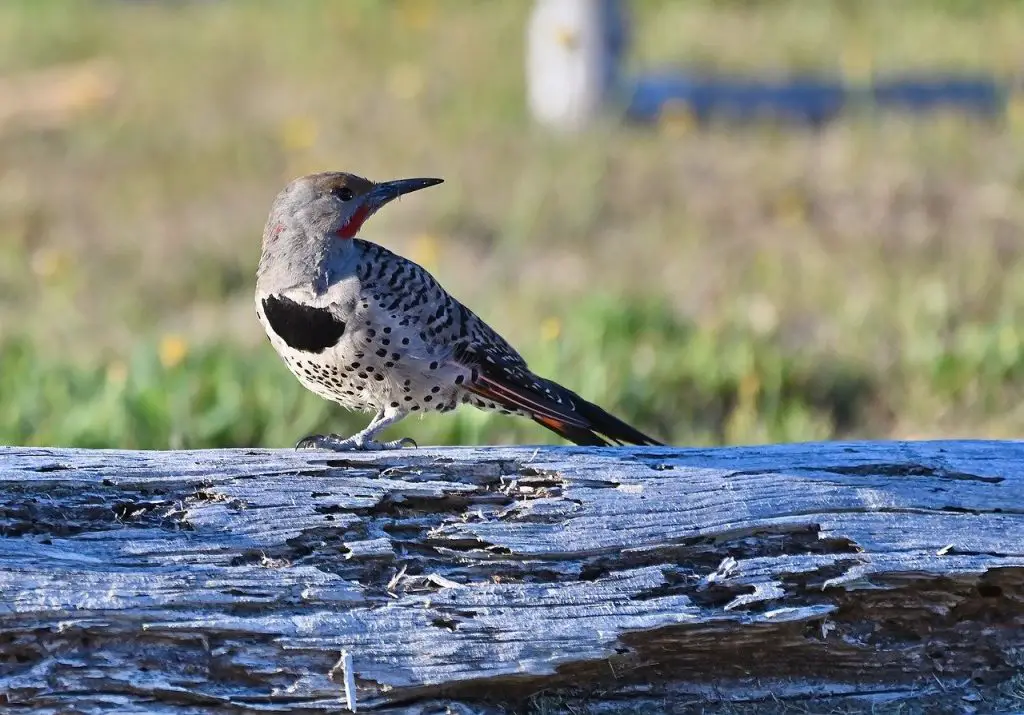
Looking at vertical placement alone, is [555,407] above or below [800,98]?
below

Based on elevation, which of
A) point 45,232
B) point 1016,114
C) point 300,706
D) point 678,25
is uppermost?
point 678,25

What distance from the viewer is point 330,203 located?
11.5ft

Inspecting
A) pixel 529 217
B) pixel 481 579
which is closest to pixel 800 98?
pixel 529 217

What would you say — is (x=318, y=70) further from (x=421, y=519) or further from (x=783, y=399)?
(x=421, y=519)

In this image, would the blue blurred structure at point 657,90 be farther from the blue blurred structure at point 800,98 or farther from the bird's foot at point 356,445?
the bird's foot at point 356,445

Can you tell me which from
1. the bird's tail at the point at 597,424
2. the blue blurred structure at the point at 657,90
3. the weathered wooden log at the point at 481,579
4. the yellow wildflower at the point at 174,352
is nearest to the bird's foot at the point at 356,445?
the weathered wooden log at the point at 481,579

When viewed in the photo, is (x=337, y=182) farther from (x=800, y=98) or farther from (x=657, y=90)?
(x=800, y=98)

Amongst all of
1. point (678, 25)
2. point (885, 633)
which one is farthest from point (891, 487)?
point (678, 25)

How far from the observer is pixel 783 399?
19.6ft

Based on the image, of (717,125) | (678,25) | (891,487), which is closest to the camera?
(891,487)

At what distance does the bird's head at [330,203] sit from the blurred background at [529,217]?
4.27 ft

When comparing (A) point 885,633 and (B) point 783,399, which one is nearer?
(A) point 885,633

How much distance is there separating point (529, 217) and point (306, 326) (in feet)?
16.2

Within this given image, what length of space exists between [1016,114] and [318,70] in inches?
209
